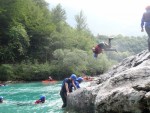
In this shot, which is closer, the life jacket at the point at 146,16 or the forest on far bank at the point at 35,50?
the life jacket at the point at 146,16

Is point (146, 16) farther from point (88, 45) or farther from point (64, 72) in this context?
point (88, 45)

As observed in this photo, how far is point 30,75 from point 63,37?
53.3 ft

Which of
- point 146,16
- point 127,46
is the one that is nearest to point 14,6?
point 146,16

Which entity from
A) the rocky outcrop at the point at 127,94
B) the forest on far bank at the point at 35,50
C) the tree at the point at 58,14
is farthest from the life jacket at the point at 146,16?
the tree at the point at 58,14

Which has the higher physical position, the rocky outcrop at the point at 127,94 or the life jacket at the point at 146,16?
the life jacket at the point at 146,16

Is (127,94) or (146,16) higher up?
(146,16)

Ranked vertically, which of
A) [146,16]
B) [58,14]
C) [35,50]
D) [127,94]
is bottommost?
[127,94]

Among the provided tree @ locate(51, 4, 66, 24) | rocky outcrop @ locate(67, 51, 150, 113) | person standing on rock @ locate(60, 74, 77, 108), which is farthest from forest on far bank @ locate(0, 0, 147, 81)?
rocky outcrop @ locate(67, 51, 150, 113)

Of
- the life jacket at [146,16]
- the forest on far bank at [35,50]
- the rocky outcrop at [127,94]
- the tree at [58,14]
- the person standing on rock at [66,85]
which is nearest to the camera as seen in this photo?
the rocky outcrop at [127,94]

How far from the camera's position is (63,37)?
63062mm

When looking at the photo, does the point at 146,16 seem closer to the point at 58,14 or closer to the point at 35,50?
the point at 35,50

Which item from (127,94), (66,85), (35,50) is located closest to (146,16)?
(66,85)

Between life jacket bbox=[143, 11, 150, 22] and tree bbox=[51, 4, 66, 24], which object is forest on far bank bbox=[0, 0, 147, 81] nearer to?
tree bbox=[51, 4, 66, 24]

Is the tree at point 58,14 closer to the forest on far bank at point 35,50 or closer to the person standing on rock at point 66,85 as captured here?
the forest on far bank at point 35,50
